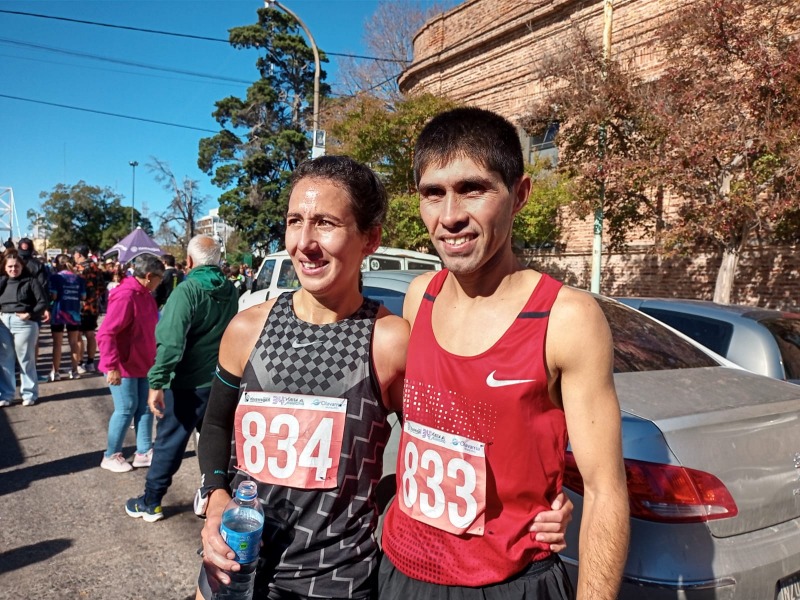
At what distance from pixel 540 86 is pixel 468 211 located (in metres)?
13.9

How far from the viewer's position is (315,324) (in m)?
1.77

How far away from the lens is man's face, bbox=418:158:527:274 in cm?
151

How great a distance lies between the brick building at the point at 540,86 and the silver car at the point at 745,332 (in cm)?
654

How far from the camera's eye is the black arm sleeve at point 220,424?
1.77 metres

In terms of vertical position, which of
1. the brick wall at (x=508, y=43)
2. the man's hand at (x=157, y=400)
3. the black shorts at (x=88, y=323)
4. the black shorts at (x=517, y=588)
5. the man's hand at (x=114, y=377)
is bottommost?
the black shorts at (x=88, y=323)

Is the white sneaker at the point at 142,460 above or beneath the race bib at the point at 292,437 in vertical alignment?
beneath

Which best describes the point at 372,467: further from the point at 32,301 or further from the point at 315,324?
the point at 32,301

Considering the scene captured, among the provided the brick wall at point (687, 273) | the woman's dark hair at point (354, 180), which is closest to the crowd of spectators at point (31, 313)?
the woman's dark hair at point (354, 180)

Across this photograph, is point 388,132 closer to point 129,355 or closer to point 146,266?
point 146,266

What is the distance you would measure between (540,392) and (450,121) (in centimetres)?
76

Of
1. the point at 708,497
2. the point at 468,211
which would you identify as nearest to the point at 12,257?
the point at 468,211

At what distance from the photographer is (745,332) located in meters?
4.08

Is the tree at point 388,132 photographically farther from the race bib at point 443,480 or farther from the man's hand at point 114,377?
the race bib at point 443,480

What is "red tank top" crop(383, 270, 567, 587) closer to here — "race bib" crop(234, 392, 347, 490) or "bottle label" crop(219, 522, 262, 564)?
"race bib" crop(234, 392, 347, 490)
